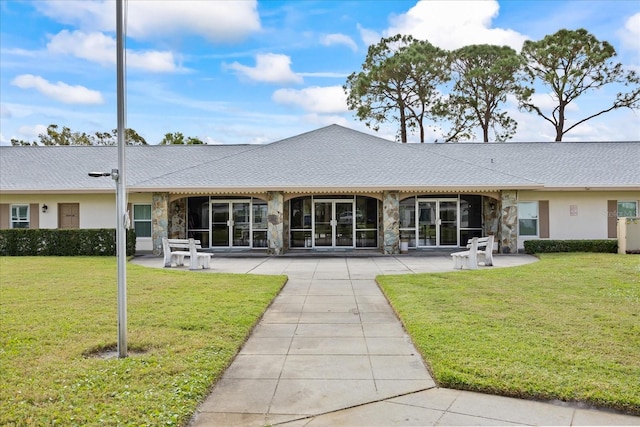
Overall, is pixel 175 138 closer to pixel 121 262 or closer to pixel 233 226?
pixel 233 226

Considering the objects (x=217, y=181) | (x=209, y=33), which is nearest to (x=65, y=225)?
(x=217, y=181)

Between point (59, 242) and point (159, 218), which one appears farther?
point (159, 218)

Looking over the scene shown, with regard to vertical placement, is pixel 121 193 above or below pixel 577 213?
above

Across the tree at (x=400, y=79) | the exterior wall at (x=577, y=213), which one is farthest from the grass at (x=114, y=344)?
the tree at (x=400, y=79)

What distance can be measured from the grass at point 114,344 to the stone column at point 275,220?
23.6ft

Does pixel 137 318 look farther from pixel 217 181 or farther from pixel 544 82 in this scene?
pixel 544 82

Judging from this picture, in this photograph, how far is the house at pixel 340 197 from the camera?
19500 millimetres

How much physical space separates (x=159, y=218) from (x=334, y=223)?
7329mm

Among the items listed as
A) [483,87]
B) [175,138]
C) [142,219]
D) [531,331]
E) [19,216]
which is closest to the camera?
[531,331]

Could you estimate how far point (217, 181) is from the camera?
19547 mm

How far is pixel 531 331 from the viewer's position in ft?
23.5

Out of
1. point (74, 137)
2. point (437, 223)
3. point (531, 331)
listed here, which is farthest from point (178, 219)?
point (74, 137)

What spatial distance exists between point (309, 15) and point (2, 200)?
53.2 feet

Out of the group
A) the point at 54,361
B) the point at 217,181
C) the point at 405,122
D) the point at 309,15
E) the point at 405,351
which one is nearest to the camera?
the point at 54,361
